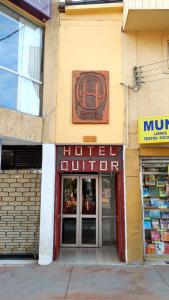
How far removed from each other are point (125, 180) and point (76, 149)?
64.9 inches

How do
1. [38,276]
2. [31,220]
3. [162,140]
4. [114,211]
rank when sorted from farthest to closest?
[114,211], [31,220], [162,140], [38,276]

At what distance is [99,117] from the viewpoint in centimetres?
883

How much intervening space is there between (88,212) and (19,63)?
518 cm

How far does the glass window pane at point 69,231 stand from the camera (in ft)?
33.4

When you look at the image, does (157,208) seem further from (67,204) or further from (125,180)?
(67,204)

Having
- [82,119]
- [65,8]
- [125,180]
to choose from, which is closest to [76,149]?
[82,119]

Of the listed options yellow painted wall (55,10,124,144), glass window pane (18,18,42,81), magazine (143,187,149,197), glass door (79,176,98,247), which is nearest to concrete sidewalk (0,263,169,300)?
magazine (143,187,149,197)

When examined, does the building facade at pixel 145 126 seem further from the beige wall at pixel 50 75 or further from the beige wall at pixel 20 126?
the beige wall at pixel 20 126

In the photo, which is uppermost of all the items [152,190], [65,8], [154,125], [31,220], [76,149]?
[65,8]

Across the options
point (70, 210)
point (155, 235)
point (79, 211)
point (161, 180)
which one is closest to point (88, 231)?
point (79, 211)

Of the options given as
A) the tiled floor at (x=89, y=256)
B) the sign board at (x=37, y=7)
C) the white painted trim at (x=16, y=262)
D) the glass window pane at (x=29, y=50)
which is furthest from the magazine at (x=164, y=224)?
the sign board at (x=37, y=7)

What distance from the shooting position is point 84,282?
263 inches

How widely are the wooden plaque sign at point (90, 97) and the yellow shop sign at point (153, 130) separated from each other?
105cm

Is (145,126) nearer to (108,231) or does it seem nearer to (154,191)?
(154,191)
